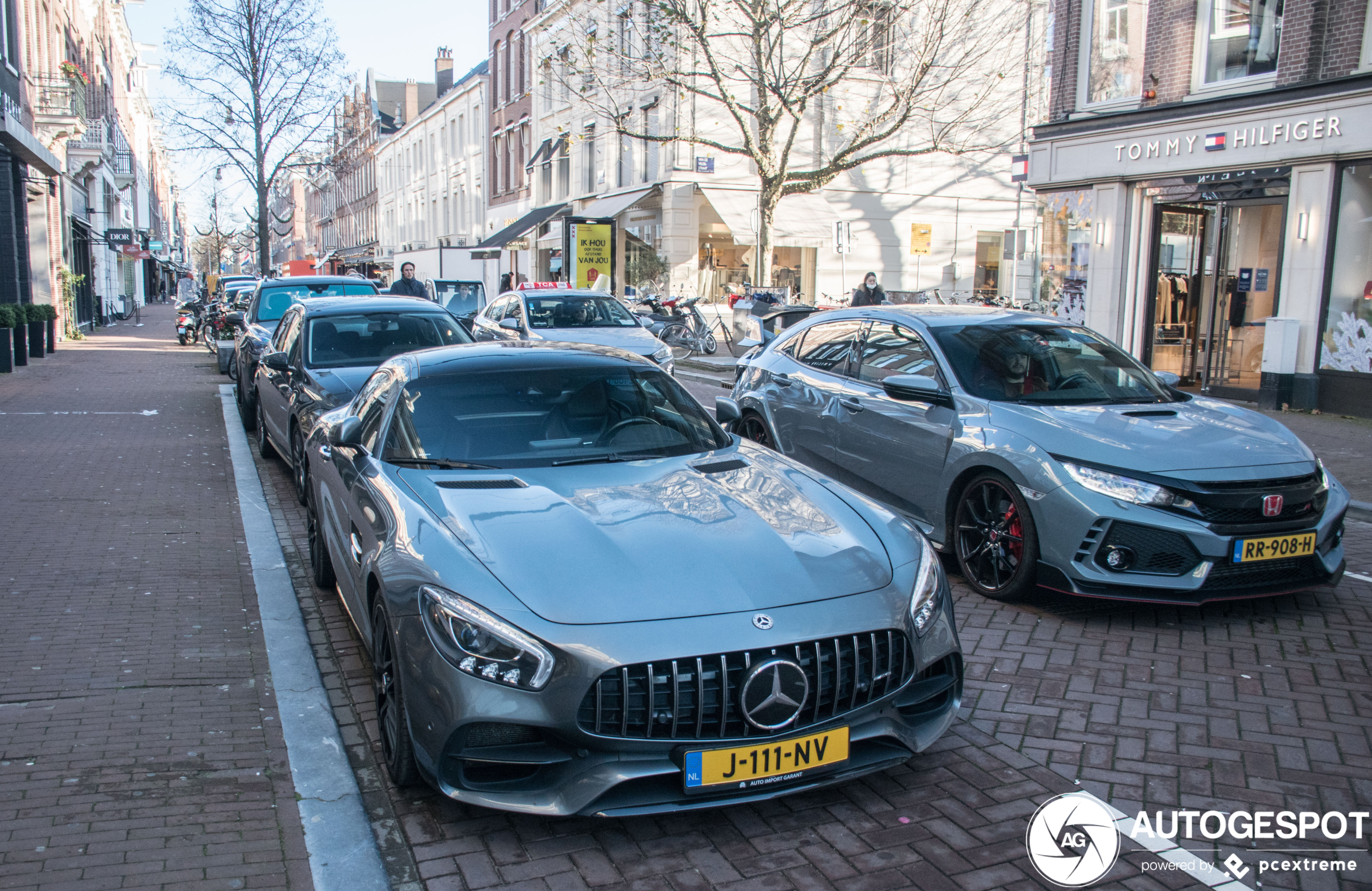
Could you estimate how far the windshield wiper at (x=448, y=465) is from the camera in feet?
13.7

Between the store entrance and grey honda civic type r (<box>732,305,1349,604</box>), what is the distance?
972 centimetres

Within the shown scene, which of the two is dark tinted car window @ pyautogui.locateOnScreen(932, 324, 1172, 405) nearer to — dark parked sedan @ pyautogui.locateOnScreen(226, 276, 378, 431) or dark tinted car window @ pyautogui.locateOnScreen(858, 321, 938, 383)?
dark tinted car window @ pyautogui.locateOnScreen(858, 321, 938, 383)

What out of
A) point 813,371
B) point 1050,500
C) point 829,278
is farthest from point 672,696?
point 829,278

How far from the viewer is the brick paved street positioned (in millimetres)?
3072

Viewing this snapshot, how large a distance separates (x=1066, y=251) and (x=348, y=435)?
51.1ft

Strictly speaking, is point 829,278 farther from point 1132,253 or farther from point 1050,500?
point 1050,500

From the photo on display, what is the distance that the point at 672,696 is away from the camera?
9.78 feet

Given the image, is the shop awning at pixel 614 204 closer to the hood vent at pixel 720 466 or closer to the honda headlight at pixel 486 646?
the hood vent at pixel 720 466

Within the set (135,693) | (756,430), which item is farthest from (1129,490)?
(135,693)

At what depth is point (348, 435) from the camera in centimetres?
479

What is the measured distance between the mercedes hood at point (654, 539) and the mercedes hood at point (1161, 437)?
1.80 m

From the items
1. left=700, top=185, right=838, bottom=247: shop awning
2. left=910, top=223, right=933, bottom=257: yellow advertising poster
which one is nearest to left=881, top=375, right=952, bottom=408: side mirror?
left=910, top=223, right=933, bottom=257: yellow advertising poster

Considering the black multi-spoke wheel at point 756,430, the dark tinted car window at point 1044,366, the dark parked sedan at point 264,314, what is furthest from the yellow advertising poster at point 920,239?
the dark tinted car window at point 1044,366

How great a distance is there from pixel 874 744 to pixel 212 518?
5.79m
